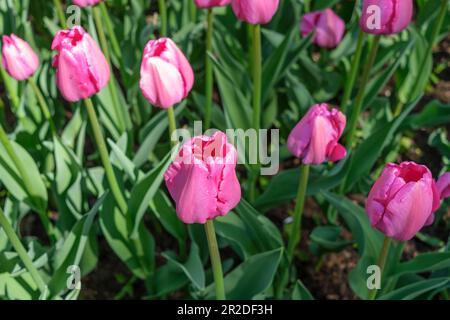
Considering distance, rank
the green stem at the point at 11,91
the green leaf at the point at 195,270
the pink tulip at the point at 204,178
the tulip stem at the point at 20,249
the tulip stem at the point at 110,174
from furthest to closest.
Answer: the green stem at the point at 11,91
the green leaf at the point at 195,270
the tulip stem at the point at 110,174
the tulip stem at the point at 20,249
the pink tulip at the point at 204,178

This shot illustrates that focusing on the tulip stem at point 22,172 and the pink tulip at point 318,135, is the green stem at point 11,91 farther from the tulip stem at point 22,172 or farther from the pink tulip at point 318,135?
the pink tulip at point 318,135

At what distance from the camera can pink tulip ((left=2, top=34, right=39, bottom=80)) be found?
52.2 inches

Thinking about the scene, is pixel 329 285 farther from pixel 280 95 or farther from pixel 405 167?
pixel 405 167

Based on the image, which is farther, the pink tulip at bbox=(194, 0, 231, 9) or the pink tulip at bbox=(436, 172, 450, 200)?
the pink tulip at bbox=(194, 0, 231, 9)

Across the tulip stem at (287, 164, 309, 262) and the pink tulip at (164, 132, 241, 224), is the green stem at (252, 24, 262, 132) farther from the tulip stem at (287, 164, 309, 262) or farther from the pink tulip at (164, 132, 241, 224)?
the pink tulip at (164, 132, 241, 224)

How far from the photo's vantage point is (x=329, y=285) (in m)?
1.72

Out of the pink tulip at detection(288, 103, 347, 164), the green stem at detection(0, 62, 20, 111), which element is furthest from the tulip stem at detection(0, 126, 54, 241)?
the pink tulip at detection(288, 103, 347, 164)

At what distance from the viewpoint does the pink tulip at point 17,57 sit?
52.2 inches

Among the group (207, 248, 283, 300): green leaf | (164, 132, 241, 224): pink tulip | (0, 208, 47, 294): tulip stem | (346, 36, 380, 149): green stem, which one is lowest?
(207, 248, 283, 300): green leaf

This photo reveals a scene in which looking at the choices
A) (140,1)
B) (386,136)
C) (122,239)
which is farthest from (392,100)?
(122,239)

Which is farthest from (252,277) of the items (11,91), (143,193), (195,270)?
(11,91)

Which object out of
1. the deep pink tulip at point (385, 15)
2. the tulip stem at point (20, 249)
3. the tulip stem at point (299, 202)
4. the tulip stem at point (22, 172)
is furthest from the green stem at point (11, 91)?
the deep pink tulip at point (385, 15)

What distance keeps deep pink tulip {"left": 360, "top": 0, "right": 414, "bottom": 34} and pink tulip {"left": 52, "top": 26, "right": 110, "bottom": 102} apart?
0.48 m
